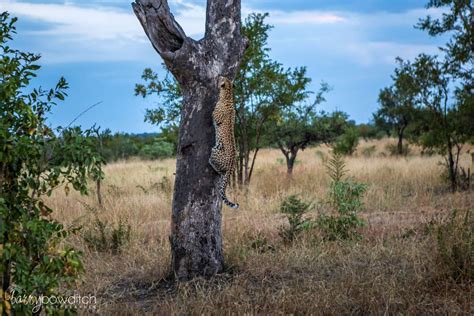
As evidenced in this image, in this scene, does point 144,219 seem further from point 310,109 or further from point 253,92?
point 310,109

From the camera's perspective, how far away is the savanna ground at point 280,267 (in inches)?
234

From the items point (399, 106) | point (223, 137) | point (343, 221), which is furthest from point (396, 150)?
point (223, 137)

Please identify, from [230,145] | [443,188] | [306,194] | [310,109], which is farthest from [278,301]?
[310,109]

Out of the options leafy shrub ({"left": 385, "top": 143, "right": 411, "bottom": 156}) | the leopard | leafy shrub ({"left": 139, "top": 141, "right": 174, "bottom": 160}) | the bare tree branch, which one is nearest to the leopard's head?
the leopard

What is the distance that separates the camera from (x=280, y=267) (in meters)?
7.51

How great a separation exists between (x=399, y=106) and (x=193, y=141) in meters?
24.2

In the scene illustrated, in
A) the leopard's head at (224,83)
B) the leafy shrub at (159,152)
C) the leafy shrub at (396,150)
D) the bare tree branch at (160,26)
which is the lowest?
the leafy shrub at (159,152)

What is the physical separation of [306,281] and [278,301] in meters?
0.92

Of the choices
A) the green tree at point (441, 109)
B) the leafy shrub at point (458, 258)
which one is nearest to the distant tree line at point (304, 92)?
the green tree at point (441, 109)

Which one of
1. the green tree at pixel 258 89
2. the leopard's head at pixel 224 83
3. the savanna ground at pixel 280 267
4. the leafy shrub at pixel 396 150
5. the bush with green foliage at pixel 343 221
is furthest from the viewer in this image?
the leafy shrub at pixel 396 150

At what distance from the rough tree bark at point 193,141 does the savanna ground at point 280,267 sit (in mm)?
346

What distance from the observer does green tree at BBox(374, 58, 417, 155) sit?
15.9 meters

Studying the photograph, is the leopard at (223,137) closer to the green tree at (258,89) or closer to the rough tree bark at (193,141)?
the rough tree bark at (193,141)

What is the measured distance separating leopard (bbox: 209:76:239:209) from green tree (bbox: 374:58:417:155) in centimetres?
983
